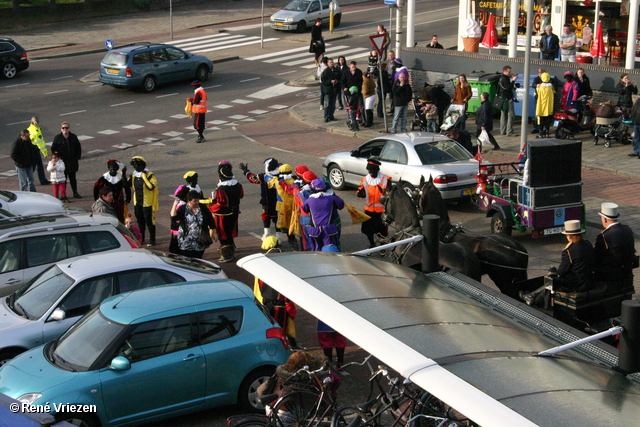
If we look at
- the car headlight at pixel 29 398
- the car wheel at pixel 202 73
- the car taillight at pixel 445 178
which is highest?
the car wheel at pixel 202 73

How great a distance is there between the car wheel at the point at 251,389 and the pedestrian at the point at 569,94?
1510 cm

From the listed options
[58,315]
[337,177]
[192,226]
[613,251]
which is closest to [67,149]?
[337,177]

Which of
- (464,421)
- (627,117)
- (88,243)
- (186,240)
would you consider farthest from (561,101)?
(464,421)

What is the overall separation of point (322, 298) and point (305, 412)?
145cm

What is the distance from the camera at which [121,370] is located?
7562mm

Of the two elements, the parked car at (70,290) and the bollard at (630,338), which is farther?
the parked car at (70,290)

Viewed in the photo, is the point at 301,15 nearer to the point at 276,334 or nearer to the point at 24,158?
the point at 24,158

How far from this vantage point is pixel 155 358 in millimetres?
7820

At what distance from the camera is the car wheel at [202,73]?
29.6 meters

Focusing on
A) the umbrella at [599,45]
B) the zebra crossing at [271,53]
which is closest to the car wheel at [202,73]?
the zebra crossing at [271,53]

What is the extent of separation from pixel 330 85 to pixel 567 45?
304 inches

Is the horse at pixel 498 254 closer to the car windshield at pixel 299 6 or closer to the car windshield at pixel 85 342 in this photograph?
the car windshield at pixel 85 342

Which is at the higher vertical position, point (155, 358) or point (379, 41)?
point (379, 41)

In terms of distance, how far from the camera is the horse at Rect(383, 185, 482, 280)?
1026 centimetres
